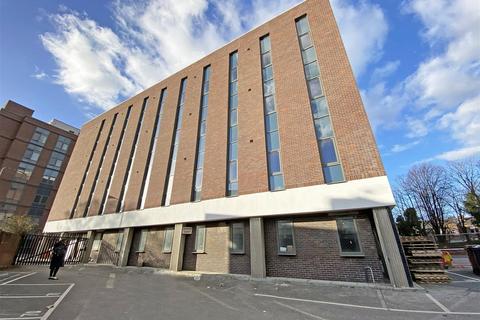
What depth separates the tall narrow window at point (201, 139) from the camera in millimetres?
15648

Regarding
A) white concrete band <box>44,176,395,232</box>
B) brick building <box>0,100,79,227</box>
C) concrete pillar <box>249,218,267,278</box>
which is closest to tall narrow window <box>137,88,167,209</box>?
white concrete band <box>44,176,395,232</box>

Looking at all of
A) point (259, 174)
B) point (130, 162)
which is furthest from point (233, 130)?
point (130, 162)

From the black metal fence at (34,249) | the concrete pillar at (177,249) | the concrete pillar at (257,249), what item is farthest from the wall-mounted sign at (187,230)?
the black metal fence at (34,249)

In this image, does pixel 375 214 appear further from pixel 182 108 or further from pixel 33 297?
pixel 182 108

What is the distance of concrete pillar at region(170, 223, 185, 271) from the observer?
548 inches

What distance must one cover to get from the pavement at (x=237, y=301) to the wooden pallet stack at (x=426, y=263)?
1.51 ft

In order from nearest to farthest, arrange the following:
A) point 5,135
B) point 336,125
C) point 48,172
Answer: point 336,125, point 5,135, point 48,172

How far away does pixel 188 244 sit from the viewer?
14.6 metres

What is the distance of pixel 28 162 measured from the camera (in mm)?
37625

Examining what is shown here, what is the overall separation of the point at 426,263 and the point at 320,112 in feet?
27.4

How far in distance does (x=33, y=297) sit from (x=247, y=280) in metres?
7.80

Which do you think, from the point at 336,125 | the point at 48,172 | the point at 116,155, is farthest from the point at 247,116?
the point at 48,172

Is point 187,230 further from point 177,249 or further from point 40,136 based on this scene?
point 40,136

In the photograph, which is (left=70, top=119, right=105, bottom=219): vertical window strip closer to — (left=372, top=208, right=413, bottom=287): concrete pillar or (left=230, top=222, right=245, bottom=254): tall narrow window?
(left=230, top=222, right=245, bottom=254): tall narrow window
